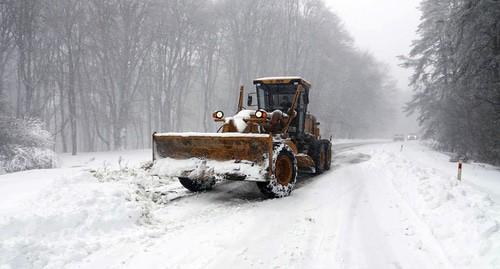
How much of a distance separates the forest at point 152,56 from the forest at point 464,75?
34.6ft

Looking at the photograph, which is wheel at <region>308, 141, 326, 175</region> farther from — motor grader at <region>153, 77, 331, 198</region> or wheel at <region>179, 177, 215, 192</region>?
wheel at <region>179, 177, 215, 192</region>

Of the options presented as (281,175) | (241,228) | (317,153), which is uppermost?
(317,153)

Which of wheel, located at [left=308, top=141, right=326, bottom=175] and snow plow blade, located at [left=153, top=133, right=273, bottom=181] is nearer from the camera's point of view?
snow plow blade, located at [left=153, top=133, right=273, bottom=181]

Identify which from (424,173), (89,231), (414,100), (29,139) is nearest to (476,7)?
(424,173)

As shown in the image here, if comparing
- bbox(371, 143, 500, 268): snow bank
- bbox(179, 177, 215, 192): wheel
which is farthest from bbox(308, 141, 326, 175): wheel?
bbox(179, 177, 215, 192): wheel

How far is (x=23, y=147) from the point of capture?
42.9 feet

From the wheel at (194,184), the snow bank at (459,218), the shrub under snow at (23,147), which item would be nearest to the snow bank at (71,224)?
the wheel at (194,184)

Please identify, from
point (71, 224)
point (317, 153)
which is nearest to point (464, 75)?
point (317, 153)

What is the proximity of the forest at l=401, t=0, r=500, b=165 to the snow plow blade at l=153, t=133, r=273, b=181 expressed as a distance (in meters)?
8.12

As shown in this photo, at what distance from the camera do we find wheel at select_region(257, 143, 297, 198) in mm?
6230

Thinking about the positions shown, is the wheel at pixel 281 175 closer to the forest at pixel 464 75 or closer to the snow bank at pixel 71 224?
the snow bank at pixel 71 224

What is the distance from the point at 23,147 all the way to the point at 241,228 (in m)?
12.2

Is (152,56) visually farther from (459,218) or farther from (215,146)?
(459,218)

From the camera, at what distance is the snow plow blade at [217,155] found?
19.6ft
